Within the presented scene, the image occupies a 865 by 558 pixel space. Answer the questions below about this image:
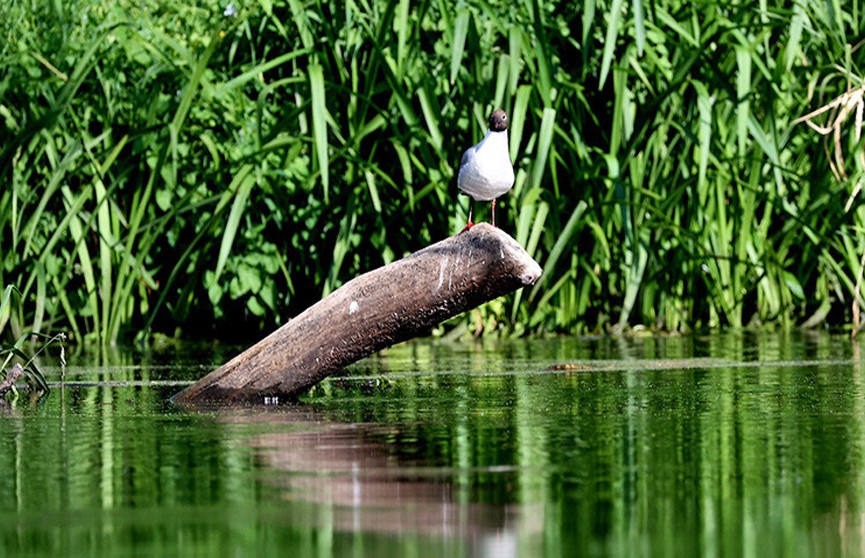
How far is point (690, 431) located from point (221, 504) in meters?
1.63

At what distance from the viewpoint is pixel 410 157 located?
891 cm

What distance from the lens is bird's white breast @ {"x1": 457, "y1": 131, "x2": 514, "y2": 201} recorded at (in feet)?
21.6

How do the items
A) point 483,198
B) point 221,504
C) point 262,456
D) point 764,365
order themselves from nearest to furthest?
point 221,504, point 262,456, point 483,198, point 764,365

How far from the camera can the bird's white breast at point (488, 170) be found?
21.6ft

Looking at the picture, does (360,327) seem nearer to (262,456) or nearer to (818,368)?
(262,456)

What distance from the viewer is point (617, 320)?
31.5 ft

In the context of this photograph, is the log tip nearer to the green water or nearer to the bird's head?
the green water

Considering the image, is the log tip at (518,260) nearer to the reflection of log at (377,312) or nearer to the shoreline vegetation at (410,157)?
the reflection of log at (377,312)

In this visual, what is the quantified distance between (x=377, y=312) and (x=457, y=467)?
1.65 m

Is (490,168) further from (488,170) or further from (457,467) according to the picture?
(457,467)

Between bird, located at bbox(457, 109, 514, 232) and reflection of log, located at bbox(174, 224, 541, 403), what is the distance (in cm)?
92

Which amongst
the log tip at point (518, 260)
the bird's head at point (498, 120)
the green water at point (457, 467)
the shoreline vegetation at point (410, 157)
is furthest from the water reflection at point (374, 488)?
the shoreline vegetation at point (410, 157)

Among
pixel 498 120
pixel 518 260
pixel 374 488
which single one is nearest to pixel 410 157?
pixel 498 120

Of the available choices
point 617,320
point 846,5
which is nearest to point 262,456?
point 617,320
